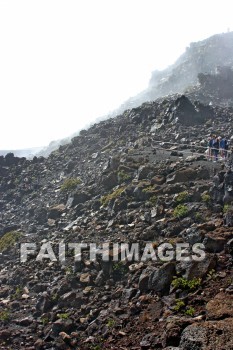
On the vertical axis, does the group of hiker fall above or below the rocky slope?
above

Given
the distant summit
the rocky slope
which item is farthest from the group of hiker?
the distant summit

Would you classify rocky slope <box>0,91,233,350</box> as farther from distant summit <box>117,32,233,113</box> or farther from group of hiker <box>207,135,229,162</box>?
distant summit <box>117,32,233,113</box>

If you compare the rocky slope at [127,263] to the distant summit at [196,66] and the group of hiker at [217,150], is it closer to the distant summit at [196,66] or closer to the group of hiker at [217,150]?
the group of hiker at [217,150]

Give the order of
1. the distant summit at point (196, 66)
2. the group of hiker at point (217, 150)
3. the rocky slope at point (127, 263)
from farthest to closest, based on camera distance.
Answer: the distant summit at point (196, 66)
the group of hiker at point (217, 150)
the rocky slope at point (127, 263)

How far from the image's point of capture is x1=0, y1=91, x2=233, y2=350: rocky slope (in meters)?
9.89

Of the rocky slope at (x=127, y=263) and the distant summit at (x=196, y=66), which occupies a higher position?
the distant summit at (x=196, y=66)

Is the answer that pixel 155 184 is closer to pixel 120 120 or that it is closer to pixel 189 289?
pixel 189 289

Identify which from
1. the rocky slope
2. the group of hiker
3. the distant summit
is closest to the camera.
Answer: the rocky slope

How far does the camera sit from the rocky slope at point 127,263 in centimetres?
989

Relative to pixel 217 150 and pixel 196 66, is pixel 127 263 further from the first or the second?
pixel 196 66

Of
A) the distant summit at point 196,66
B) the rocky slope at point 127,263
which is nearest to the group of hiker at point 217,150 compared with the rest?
→ the rocky slope at point 127,263

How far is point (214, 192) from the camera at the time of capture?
15.9 m

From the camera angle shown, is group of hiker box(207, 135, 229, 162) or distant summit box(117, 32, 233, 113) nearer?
group of hiker box(207, 135, 229, 162)

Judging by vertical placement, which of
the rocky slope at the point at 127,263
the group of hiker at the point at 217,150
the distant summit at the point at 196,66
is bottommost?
the rocky slope at the point at 127,263
